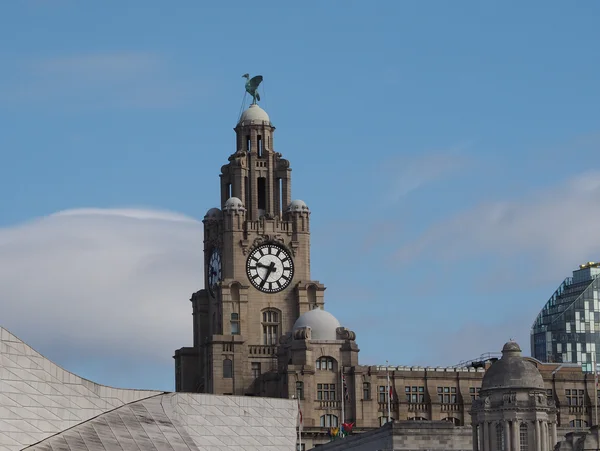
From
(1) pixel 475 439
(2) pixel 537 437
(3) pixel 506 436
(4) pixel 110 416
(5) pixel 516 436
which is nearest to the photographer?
(5) pixel 516 436

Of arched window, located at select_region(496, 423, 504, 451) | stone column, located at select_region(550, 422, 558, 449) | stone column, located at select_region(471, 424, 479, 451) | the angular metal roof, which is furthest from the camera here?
the angular metal roof

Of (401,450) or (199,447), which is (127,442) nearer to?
(199,447)

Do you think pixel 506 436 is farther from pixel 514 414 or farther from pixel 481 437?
pixel 481 437

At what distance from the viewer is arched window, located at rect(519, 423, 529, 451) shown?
162625mm

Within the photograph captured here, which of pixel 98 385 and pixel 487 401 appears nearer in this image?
pixel 487 401

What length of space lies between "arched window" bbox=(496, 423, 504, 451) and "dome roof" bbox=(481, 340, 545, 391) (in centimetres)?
311

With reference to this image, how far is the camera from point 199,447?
6870 inches

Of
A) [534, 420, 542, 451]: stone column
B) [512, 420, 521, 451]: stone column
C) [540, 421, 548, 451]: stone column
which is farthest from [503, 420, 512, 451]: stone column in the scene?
[540, 421, 548, 451]: stone column

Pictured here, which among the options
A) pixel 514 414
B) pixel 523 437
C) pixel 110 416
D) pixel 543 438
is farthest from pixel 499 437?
pixel 110 416

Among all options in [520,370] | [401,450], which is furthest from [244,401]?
[520,370]

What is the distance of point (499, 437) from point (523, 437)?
1824mm

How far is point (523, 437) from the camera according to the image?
163 metres

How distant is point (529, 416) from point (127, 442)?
32.1 m

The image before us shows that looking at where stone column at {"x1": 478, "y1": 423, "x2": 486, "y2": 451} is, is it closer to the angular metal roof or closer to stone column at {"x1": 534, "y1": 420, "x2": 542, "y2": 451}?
stone column at {"x1": 534, "y1": 420, "x2": 542, "y2": 451}
